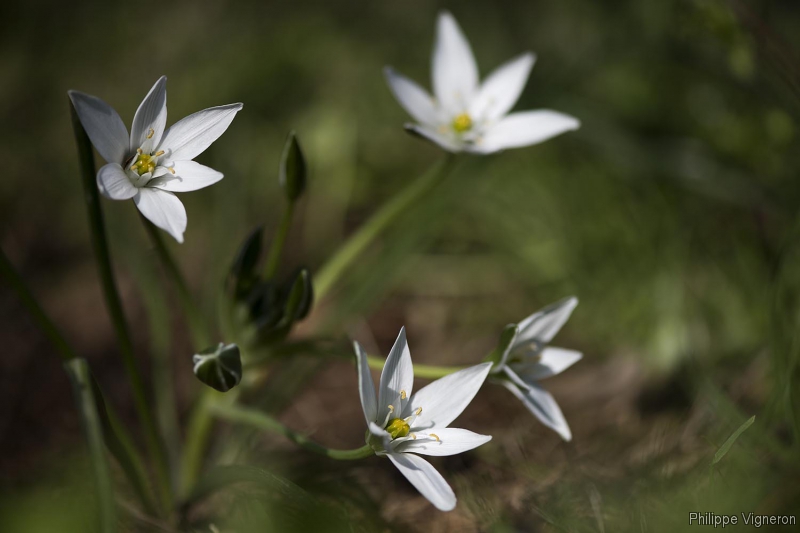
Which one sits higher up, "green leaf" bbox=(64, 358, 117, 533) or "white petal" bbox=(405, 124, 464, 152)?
"white petal" bbox=(405, 124, 464, 152)

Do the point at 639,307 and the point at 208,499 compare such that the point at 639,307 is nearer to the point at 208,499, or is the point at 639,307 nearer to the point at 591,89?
the point at 591,89

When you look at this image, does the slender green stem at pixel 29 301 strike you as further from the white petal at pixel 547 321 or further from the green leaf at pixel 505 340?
the white petal at pixel 547 321

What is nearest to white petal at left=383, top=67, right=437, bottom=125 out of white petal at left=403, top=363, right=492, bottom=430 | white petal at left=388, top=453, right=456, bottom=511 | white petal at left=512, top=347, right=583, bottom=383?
white petal at left=512, top=347, right=583, bottom=383

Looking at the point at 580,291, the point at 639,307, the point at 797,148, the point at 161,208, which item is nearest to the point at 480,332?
the point at 580,291

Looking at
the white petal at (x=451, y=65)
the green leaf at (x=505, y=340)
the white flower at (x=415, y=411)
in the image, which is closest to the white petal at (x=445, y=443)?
the white flower at (x=415, y=411)

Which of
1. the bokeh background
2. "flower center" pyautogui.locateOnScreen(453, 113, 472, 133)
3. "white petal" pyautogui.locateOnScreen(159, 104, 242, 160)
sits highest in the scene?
"white petal" pyautogui.locateOnScreen(159, 104, 242, 160)

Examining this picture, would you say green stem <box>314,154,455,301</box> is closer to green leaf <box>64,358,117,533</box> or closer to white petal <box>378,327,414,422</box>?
white petal <box>378,327,414,422</box>

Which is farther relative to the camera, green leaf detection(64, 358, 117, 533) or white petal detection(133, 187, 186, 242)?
white petal detection(133, 187, 186, 242)
